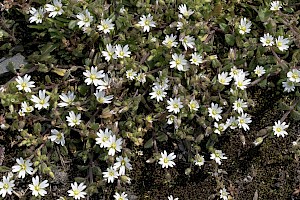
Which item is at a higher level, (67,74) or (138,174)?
(67,74)

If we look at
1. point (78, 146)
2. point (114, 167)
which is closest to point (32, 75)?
point (78, 146)

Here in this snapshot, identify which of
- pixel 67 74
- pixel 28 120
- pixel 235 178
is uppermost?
pixel 67 74

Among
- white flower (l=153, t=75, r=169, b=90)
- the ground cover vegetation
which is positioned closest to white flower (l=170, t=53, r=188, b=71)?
the ground cover vegetation

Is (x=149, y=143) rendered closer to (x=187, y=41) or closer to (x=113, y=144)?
(x=113, y=144)

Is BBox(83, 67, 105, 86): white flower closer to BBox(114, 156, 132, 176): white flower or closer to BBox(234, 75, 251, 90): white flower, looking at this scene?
BBox(114, 156, 132, 176): white flower

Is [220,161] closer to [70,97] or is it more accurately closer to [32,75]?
[70,97]

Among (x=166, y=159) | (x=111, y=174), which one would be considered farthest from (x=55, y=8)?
(x=166, y=159)

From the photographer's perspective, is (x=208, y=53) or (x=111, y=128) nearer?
(x=111, y=128)
